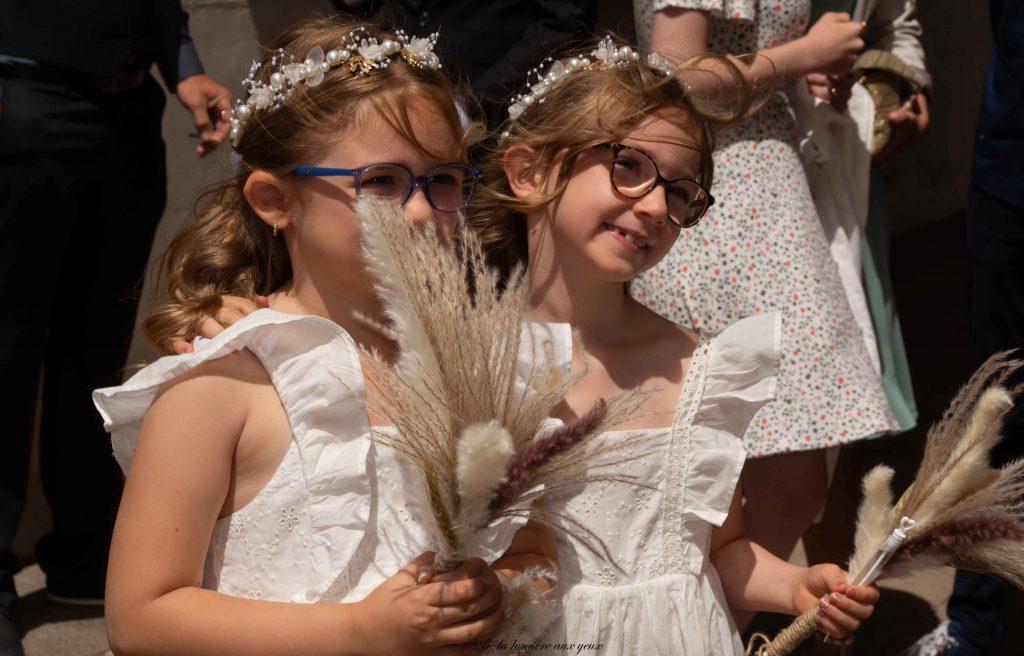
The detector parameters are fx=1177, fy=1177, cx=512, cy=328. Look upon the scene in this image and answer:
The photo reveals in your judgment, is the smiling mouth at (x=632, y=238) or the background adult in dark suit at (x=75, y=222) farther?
the background adult in dark suit at (x=75, y=222)

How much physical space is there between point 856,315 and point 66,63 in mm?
2320

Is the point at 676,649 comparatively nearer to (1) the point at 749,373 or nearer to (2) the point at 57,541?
(1) the point at 749,373

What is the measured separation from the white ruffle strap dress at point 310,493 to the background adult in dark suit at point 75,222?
1.31m

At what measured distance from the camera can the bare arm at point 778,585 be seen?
1976 millimetres

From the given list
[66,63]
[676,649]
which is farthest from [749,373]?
[66,63]

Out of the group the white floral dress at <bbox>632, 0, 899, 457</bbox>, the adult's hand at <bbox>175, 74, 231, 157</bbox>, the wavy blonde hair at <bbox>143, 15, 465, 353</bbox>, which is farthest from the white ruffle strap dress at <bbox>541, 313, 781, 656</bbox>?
the adult's hand at <bbox>175, 74, 231, 157</bbox>

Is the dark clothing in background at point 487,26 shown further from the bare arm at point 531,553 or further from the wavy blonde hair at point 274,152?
the bare arm at point 531,553

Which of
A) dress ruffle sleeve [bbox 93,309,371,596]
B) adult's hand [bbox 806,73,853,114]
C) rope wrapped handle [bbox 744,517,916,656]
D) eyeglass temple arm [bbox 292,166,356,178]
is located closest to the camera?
rope wrapped handle [bbox 744,517,916,656]

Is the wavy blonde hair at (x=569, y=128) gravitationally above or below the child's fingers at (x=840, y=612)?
above

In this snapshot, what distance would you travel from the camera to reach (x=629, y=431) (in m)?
2.33

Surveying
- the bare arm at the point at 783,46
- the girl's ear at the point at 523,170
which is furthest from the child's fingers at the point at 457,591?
the bare arm at the point at 783,46

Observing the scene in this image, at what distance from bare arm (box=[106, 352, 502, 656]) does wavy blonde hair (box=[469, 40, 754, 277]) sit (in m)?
0.71

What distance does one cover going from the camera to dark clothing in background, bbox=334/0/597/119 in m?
2.96

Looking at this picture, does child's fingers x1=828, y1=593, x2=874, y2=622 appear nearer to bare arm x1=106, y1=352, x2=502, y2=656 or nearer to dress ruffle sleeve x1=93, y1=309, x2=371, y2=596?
bare arm x1=106, y1=352, x2=502, y2=656
